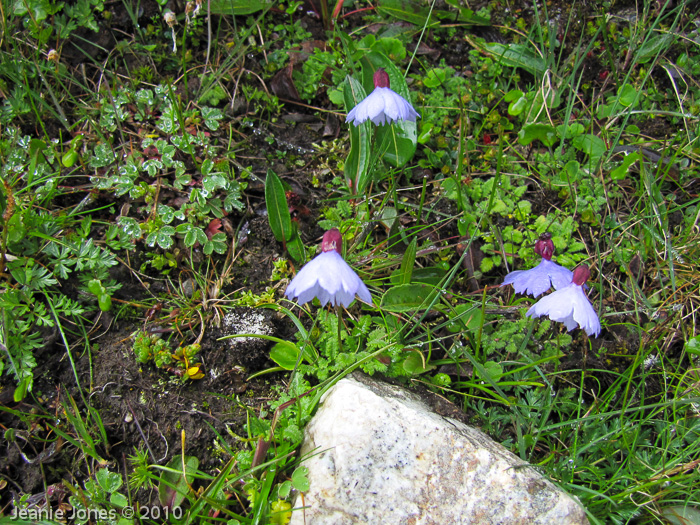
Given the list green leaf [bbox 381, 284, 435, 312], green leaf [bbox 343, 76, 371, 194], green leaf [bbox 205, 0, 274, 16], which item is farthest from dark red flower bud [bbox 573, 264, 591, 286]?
green leaf [bbox 205, 0, 274, 16]

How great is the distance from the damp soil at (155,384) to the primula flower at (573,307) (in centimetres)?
22

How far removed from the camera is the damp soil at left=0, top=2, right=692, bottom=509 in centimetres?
177

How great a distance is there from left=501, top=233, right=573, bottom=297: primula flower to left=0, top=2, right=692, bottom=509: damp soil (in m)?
0.32

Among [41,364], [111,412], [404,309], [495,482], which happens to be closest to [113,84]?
[41,364]

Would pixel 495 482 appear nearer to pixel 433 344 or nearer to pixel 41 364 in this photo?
pixel 433 344

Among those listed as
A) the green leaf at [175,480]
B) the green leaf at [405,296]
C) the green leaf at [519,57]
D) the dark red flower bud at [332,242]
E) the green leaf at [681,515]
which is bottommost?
the green leaf at [681,515]

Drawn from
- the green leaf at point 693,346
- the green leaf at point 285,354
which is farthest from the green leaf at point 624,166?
the green leaf at point 285,354

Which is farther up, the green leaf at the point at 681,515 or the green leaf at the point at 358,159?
the green leaf at the point at 358,159

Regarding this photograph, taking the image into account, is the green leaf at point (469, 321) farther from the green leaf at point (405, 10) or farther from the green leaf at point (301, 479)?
the green leaf at point (405, 10)

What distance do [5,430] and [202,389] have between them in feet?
2.35

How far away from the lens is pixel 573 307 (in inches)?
69.8

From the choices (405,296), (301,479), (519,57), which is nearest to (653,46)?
(519,57)

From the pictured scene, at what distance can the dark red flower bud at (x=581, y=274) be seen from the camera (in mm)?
1827

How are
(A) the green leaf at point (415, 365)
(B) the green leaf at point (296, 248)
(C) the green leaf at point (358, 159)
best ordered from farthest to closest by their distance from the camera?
(C) the green leaf at point (358, 159) < (B) the green leaf at point (296, 248) < (A) the green leaf at point (415, 365)
